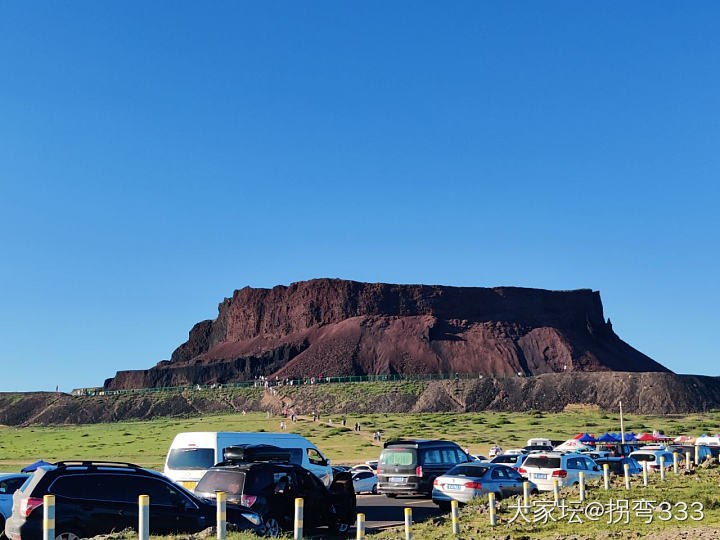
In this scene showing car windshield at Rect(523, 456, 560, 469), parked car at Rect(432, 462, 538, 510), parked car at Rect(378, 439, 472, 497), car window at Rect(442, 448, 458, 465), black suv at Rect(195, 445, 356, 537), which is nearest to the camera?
black suv at Rect(195, 445, 356, 537)

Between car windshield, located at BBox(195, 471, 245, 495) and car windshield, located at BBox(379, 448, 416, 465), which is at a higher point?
car windshield, located at BBox(195, 471, 245, 495)

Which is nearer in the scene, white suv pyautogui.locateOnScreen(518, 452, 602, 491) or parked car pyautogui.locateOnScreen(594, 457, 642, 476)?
white suv pyautogui.locateOnScreen(518, 452, 602, 491)

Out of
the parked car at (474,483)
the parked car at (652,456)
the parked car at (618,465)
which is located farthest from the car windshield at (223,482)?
the parked car at (652,456)

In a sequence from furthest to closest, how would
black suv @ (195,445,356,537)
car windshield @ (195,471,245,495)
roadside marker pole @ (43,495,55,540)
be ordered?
car windshield @ (195,471,245,495) < black suv @ (195,445,356,537) < roadside marker pole @ (43,495,55,540)

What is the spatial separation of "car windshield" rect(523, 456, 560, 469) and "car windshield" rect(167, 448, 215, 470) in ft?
28.1

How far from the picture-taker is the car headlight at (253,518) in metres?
14.3

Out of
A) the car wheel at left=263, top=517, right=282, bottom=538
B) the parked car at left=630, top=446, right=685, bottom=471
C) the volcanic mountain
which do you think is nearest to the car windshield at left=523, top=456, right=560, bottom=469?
the parked car at left=630, top=446, right=685, bottom=471

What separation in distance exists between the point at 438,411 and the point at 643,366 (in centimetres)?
7228

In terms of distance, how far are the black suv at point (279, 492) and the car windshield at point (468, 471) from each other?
4.01m

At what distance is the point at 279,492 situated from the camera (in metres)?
15.8

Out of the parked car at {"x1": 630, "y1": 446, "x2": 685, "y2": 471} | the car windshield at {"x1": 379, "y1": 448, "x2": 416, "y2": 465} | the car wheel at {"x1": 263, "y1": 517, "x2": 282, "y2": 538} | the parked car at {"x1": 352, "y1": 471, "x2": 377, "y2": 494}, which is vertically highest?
the car windshield at {"x1": 379, "y1": 448, "x2": 416, "y2": 465}

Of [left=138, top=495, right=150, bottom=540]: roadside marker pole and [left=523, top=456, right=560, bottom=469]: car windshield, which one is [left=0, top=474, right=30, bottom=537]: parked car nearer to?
[left=138, top=495, right=150, bottom=540]: roadside marker pole

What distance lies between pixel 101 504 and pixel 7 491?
4.65m

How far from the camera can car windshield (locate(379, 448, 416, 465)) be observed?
2362 centimetres
